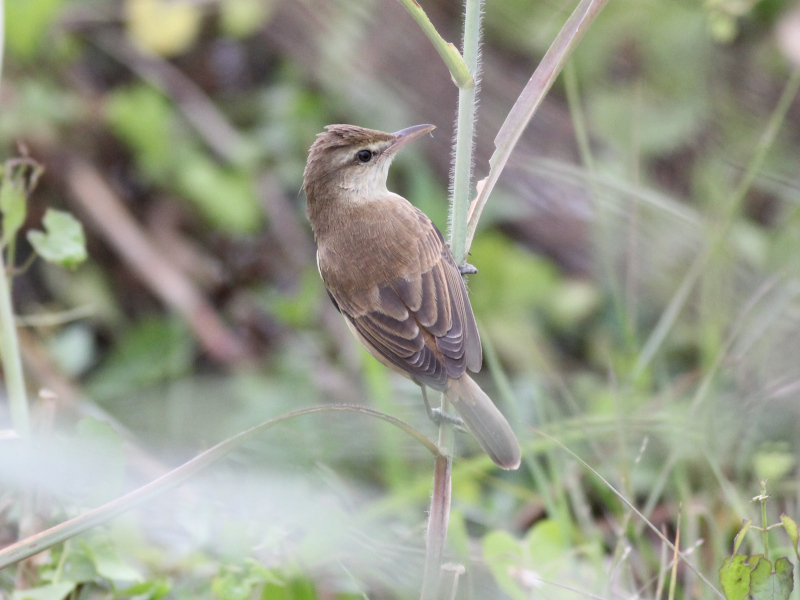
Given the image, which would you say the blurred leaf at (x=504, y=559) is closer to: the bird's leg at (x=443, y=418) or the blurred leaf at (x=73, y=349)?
the bird's leg at (x=443, y=418)

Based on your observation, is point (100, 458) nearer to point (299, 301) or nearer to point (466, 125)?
point (466, 125)

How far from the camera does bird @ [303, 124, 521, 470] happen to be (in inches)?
103

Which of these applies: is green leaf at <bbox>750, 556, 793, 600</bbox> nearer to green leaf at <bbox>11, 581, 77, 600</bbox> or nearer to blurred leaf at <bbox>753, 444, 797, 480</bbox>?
blurred leaf at <bbox>753, 444, 797, 480</bbox>

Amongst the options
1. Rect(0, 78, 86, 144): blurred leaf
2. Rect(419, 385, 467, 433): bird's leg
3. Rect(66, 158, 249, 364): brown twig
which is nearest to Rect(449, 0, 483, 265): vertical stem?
Rect(419, 385, 467, 433): bird's leg

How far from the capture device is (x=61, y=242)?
95.2 inches

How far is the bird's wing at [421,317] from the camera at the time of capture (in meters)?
2.75

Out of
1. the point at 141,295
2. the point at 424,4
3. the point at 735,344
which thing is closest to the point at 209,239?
the point at 141,295

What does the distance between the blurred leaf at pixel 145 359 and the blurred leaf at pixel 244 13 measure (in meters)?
2.02

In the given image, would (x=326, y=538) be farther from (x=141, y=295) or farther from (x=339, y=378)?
(x=141, y=295)

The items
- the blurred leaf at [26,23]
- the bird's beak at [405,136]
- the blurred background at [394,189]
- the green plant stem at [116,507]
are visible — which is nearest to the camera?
the green plant stem at [116,507]

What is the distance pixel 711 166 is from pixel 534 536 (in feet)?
10.8

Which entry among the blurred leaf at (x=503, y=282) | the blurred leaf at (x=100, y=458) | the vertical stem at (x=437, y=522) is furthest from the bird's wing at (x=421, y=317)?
the blurred leaf at (x=503, y=282)

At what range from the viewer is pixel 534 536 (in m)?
2.73

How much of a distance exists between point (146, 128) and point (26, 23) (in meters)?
0.95
